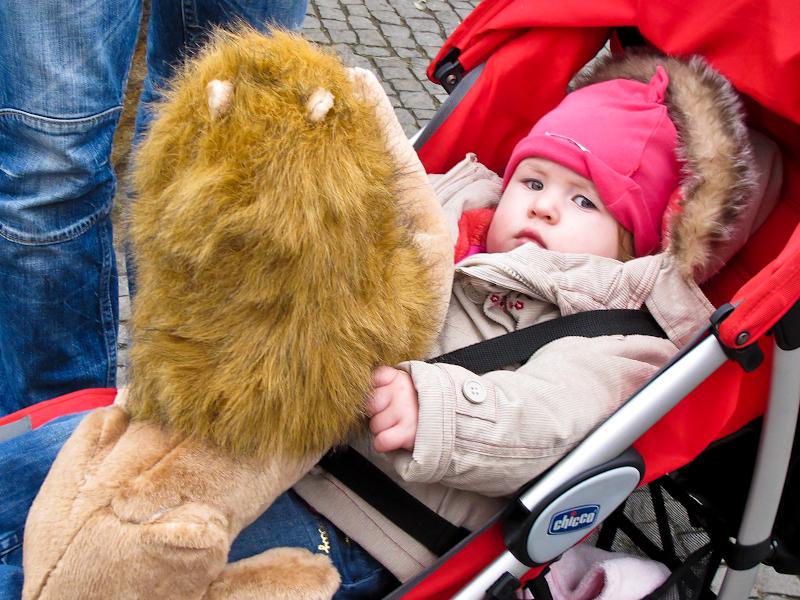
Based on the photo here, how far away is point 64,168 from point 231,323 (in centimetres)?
98

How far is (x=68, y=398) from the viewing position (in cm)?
174

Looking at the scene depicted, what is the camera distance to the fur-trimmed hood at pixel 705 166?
1.72 metres

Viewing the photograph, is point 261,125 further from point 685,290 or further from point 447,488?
point 685,290

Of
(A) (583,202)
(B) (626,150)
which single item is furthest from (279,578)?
(B) (626,150)

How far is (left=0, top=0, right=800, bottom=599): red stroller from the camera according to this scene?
1.43m

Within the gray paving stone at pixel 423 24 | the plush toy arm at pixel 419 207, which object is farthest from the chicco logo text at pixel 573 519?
the gray paving stone at pixel 423 24

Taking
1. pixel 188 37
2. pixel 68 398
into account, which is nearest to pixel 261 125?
pixel 68 398

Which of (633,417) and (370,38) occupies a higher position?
(633,417)

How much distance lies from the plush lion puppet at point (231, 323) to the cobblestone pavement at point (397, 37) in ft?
9.39

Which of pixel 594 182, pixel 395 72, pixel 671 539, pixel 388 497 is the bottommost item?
pixel 395 72

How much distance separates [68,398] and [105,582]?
0.65 metres

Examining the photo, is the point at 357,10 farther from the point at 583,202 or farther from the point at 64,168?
the point at 583,202

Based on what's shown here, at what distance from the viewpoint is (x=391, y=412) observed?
1336 millimetres

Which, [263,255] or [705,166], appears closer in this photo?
[263,255]
